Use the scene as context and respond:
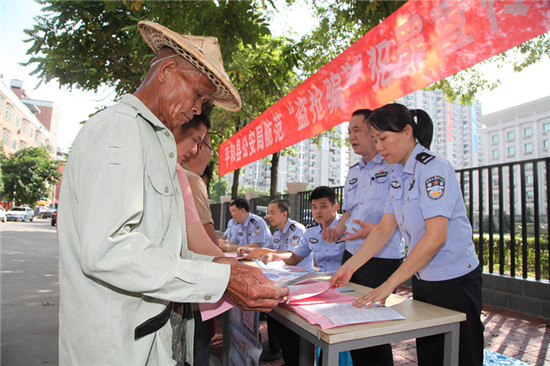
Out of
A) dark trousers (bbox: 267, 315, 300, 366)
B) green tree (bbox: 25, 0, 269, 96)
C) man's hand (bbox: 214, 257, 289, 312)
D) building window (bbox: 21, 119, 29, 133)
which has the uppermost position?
building window (bbox: 21, 119, 29, 133)

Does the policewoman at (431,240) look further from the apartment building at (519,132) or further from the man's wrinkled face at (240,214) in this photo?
the apartment building at (519,132)

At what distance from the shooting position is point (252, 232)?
194 inches

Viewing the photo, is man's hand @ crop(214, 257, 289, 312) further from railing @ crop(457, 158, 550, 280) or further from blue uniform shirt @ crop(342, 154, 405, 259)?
railing @ crop(457, 158, 550, 280)

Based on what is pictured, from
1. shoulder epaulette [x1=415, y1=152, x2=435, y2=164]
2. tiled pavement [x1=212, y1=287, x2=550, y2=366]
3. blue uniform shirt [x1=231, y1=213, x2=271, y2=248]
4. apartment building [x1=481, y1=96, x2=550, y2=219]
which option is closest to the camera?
shoulder epaulette [x1=415, y1=152, x2=435, y2=164]

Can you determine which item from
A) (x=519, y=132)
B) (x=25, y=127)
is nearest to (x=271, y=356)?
(x=25, y=127)

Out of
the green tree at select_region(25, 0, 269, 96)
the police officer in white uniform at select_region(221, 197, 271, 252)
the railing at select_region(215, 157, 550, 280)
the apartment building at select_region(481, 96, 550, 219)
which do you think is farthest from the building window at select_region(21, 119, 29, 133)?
the apartment building at select_region(481, 96, 550, 219)

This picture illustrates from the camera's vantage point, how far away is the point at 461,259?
157cm

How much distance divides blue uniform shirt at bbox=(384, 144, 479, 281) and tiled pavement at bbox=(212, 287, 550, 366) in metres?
1.63

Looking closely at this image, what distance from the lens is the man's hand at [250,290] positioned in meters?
1.01

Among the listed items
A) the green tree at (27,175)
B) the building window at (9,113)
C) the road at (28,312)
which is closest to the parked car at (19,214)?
the green tree at (27,175)

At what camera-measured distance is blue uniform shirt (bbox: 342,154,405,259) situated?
7.35 ft

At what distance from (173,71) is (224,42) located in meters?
2.82

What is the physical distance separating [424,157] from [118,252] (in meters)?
1.42

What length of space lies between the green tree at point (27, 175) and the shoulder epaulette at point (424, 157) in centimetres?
Answer: 3539
